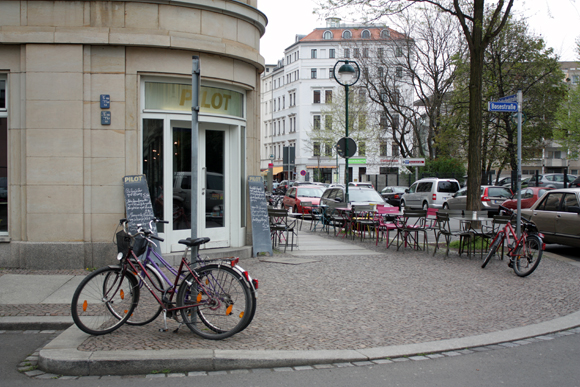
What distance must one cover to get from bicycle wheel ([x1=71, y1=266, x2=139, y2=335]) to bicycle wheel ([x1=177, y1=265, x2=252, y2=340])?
59 centimetres

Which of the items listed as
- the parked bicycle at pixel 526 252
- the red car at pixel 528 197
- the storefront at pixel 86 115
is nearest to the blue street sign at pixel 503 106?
the parked bicycle at pixel 526 252

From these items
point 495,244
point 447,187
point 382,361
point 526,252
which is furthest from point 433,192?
point 382,361

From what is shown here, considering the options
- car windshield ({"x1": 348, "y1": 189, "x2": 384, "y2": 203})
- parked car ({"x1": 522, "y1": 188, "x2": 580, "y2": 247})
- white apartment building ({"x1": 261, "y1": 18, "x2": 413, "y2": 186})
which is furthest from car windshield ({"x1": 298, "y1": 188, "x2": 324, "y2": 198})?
white apartment building ({"x1": 261, "y1": 18, "x2": 413, "y2": 186})

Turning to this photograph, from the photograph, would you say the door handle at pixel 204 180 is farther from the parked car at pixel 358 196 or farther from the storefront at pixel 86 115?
the parked car at pixel 358 196

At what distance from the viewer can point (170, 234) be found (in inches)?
391

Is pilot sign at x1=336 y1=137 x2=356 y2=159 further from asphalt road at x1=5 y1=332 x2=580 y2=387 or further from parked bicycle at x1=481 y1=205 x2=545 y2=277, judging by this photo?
asphalt road at x1=5 y1=332 x2=580 y2=387

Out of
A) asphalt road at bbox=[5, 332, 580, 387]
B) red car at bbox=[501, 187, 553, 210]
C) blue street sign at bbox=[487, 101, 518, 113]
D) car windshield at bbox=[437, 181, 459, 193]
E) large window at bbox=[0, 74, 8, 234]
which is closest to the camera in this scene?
asphalt road at bbox=[5, 332, 580, 387]

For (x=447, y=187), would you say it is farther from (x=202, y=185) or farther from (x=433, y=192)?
(x=202, y=185)

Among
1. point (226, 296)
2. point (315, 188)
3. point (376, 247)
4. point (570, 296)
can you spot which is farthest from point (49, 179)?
point (315, 188)

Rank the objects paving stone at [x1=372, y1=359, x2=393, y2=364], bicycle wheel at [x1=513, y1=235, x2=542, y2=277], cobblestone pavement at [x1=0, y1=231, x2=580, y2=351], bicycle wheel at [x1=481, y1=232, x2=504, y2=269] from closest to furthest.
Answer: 1. paving stone at [x1=372, y1=359, x2=393, y2=364]
2. cobblestone pavement at [x1=0, y1=231, x2=580, y2=351]
3. bicycle wheel at [x1=513, y1=235, x2=542, y2=277]
4. bicycle wheel at [x1=481, y1=232, x2=504, y2=269]

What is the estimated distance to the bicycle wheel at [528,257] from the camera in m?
9.13

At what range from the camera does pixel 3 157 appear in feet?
31.4

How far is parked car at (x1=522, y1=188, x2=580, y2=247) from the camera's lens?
12.0m

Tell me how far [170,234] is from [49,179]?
2232 mm
